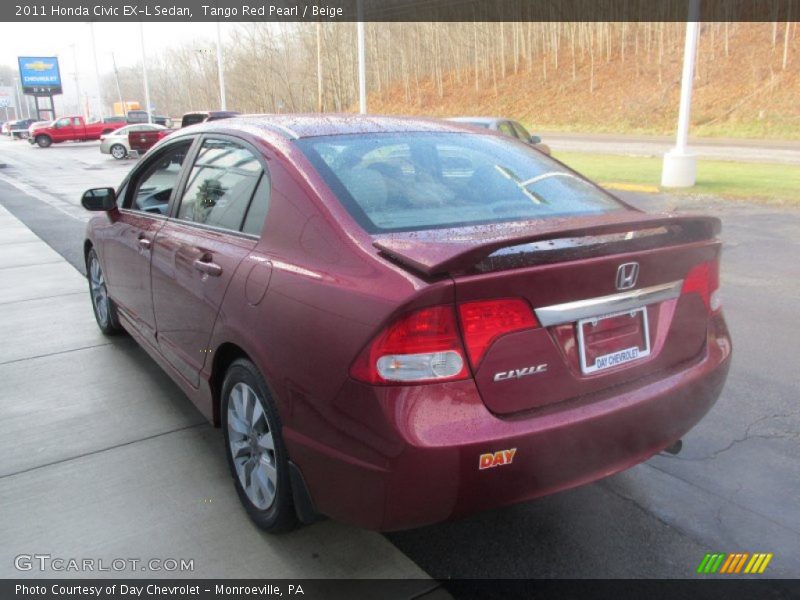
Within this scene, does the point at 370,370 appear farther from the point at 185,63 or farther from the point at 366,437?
the point at 185,63

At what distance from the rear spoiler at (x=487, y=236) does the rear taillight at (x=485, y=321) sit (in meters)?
0.13

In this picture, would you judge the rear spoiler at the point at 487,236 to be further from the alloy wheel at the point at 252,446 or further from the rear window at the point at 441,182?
the alloy wheel at the point at 252,446

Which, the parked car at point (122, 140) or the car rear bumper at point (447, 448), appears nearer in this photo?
the car rear bumper at point (447, 448)

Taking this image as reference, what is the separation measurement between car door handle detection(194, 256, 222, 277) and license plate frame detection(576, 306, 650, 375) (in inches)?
59.7

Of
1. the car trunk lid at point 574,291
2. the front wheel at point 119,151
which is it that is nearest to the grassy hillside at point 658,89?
the front wheel at point 119,151

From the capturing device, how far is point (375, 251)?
2236 millimetres

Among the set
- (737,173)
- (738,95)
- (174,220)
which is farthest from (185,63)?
(174,220)

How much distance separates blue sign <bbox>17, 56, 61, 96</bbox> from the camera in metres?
72.3

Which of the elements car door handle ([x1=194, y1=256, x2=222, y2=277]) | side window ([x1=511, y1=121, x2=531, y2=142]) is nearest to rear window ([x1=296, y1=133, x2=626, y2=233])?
car door handle ([x1=194, y1=256, x2=222, y2=277])

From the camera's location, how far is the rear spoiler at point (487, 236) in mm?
2037

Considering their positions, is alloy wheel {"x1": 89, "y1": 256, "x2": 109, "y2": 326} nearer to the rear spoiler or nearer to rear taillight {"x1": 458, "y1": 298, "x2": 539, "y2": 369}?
the rear spoiler

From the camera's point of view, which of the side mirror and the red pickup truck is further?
the red pickup truck

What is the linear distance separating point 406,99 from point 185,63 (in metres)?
41.5

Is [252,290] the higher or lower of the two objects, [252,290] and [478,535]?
the higher
